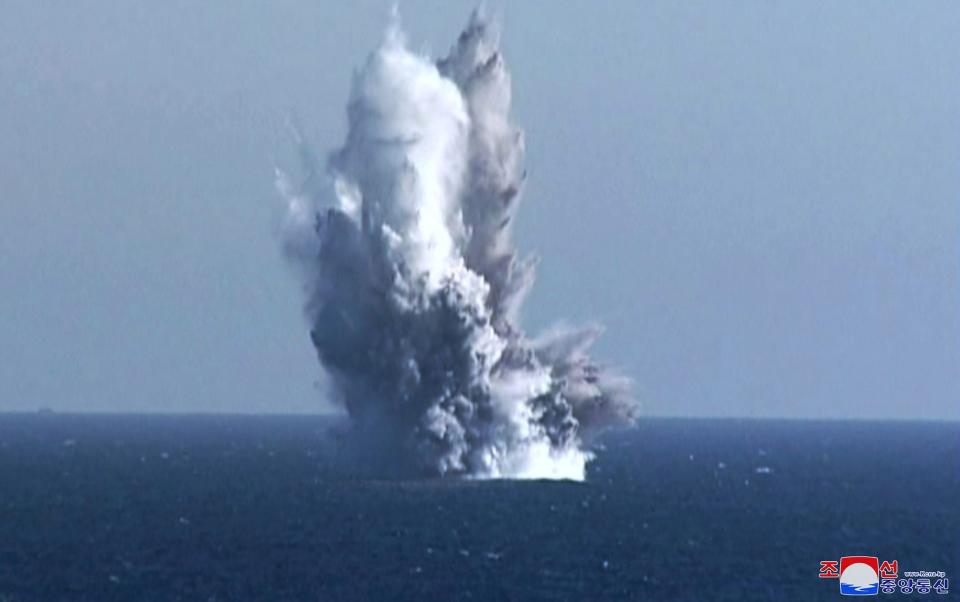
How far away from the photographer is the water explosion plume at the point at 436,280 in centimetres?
11288

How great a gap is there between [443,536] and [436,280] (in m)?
24.0

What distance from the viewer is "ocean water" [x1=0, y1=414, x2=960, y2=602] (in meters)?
75.8

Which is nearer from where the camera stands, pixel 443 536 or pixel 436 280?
pixel 443 536

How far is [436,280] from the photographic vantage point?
113 metres

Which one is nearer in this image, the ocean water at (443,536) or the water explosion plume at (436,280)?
the ocean water at (443,536)

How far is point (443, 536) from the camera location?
9281 centimetres

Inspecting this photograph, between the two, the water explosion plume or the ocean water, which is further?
the water explosion plume

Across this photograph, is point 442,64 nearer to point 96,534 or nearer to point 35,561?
point 96,534

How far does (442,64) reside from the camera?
12050 centimetres

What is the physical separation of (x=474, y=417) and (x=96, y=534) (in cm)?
2808

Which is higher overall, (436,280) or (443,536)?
(436,280)

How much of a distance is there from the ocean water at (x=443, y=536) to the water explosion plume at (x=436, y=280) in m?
4.48

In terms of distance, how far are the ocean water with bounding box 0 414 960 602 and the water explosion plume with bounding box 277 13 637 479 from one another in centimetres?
448

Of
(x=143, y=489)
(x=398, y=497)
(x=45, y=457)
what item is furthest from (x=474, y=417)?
(x=45, y=457)
